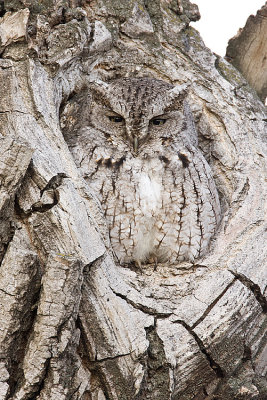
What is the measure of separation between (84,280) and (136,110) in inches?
49.4

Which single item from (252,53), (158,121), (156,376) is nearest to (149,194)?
(158,121)

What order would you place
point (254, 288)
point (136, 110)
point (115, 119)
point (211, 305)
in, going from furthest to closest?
1. point (115, 119)
2. point (136, 110)
3. point (254, 288)
4. point (211, 305)

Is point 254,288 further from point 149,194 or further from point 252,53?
point 252,53

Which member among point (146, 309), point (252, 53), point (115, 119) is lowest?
point (146, 309)

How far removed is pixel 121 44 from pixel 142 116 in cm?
97

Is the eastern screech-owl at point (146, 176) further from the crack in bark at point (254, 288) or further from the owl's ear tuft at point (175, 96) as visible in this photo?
the crack in bark at point (254, 288)

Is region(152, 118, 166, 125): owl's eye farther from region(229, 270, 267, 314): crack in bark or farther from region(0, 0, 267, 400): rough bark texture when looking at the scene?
region(229, 270, 267, 314): crack in bark

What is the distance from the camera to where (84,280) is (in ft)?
7.45

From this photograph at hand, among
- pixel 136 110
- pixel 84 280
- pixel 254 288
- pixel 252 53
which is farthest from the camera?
pixel 252 53

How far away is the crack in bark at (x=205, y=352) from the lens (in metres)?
2.45

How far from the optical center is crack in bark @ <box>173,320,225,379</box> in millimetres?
2447

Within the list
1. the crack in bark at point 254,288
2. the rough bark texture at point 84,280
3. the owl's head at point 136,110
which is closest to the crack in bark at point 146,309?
the rough bark texture at point 84,280

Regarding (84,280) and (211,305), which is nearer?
(84,280)

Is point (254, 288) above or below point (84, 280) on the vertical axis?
above
